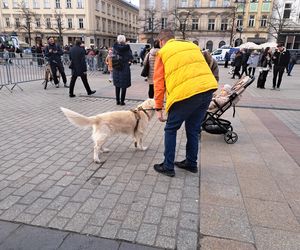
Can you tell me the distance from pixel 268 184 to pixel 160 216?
1.70 meters

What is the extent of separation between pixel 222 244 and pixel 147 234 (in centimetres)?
71

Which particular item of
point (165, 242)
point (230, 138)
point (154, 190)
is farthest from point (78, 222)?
point (230, 138)

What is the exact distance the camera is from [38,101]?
29.0 feet

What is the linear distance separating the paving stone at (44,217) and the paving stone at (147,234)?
980mm

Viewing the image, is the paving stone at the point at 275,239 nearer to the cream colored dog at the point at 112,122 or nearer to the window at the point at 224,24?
the cream colored dog at the point at 112,122

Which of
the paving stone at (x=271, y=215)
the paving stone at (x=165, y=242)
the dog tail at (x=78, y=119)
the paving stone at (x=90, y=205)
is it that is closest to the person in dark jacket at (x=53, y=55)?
the dog tail at (x=78, y=119)

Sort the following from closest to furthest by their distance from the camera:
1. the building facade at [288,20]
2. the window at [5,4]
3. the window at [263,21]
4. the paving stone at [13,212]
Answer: the paving stone at [13,212] < the building facade at [288,20] < the window at [263,21] < the window at [5,4]

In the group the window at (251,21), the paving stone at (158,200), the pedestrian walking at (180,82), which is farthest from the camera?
the window at (251,21)

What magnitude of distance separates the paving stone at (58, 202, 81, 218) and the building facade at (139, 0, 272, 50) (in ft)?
186

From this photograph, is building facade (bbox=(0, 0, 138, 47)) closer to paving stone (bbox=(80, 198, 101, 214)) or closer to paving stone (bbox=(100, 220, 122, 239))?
paving stone (bbox=(80, 198, 101, 214))

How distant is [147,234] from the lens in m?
2.60

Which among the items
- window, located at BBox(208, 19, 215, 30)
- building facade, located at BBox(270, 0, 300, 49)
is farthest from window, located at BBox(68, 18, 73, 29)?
building facade, located at BBox(270, 0, 300, 49)

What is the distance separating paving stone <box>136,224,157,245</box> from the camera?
251cm

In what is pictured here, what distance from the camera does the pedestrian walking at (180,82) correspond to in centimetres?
324
